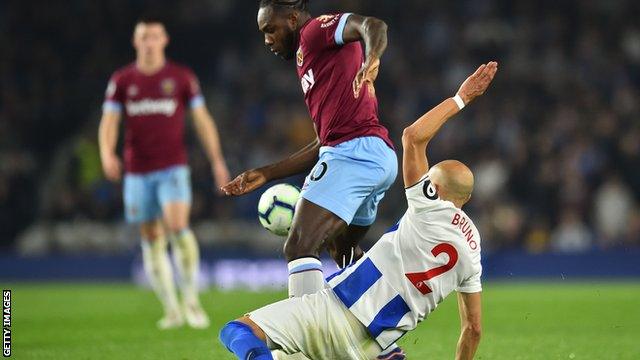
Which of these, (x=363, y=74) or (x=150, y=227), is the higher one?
(x=363, y=74)

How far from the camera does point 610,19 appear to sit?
19188 millimetres

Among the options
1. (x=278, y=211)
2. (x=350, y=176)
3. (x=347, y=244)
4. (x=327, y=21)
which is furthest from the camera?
(x=347, y=244)

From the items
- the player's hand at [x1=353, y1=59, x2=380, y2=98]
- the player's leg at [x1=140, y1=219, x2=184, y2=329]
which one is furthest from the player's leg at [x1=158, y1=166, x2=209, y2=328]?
the player's hand at [x1=353, y1=59, x2=380, y2=98]

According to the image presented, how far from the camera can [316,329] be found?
5.38m

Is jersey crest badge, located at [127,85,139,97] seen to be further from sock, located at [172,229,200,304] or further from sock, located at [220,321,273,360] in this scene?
sock, located at [220,321,273,360]

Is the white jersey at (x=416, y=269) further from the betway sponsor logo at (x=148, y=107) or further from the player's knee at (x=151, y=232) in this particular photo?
the betway sponsor logo at (x=148, y=107)

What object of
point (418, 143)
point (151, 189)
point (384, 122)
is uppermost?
point (418, 143)

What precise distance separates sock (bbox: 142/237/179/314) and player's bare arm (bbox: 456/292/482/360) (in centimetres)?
472

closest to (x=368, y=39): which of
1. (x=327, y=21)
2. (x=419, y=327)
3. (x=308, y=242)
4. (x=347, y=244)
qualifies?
(x=327, y=21)

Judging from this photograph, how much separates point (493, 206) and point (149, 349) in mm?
9460

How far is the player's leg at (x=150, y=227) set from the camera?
33.1ft

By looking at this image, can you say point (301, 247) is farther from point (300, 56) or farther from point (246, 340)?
point (300, 56)

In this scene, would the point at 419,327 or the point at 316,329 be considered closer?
the point at 316,329

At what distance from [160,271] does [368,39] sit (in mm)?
4795
